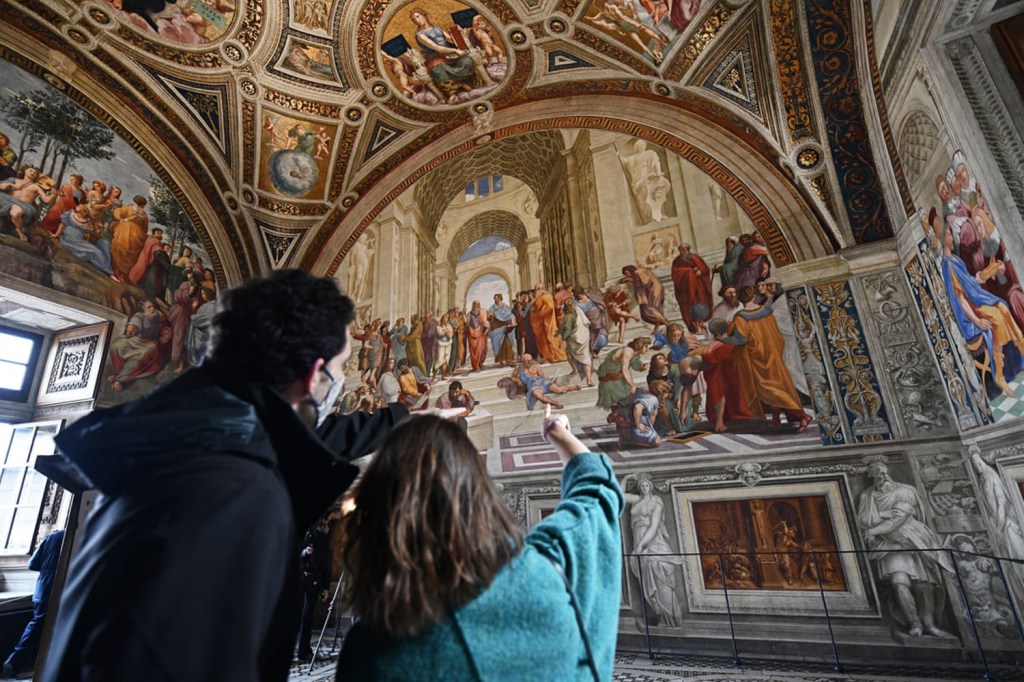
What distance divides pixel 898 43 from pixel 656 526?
561 centimetres

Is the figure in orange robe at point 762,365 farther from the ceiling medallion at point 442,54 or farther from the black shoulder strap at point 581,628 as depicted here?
the black shoulder strap at point 581,628

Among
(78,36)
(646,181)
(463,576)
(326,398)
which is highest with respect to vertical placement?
(78,36)

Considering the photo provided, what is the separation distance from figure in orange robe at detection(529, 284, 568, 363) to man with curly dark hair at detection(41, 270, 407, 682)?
6.47 m

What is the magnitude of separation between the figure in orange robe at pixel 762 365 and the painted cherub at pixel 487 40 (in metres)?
5.20

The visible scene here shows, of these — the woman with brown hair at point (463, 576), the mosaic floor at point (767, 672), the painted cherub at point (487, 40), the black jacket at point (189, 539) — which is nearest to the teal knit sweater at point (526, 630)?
the woman with brown hair at point (463, 576)

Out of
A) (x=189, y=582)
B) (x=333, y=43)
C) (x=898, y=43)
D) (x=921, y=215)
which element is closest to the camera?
(x=189, y=582)

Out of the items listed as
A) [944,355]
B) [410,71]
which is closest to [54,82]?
[410,71]

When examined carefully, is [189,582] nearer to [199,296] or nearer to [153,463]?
[153,463]

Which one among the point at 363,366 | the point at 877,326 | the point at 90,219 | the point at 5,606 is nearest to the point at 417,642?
the point at 877,326

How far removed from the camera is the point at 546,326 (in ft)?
25.2

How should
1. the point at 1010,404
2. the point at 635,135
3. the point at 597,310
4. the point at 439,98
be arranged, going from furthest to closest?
the point at 439,98, the point at 635,135, the point at 597,310, the point at 1010,404

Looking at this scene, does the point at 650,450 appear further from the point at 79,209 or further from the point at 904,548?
the point at 79,209

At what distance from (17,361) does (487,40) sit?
8.27 meters

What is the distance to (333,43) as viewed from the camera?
25.4ft
